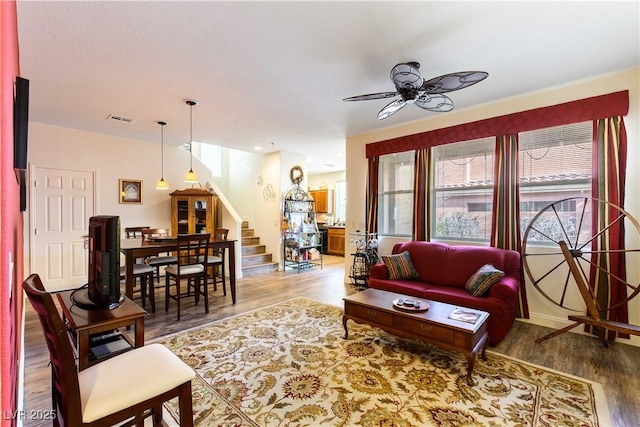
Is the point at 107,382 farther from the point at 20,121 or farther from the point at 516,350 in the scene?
the point at 516,350

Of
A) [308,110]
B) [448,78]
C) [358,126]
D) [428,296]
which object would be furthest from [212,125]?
[428,296]

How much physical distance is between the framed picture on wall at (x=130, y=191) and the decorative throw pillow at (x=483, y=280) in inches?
229

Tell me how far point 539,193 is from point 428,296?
6.10ft

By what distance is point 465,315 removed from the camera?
2451 mm

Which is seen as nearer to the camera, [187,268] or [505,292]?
[505,292]

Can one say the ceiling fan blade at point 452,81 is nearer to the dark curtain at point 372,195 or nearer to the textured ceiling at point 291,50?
the textured ceiling at point 291,50

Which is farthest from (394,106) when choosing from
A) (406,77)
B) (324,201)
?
(324,201)

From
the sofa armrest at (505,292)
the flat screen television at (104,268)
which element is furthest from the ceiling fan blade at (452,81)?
the flat screen television at (104,268)

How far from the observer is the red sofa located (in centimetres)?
282

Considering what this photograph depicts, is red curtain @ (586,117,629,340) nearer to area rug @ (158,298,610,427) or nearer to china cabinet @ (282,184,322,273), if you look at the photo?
area rug @ (158,298,610,427)

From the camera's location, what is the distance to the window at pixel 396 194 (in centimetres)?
464

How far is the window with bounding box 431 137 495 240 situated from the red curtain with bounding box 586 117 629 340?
1036 mm

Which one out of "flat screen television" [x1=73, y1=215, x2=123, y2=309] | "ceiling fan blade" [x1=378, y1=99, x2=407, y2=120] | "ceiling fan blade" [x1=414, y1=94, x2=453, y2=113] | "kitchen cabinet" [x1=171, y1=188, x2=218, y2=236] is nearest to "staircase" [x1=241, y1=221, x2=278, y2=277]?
"kitchen cabinet" [x1=171, y1=188, x2=218, y2=236]

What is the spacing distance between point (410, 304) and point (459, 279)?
1195 millimetres
